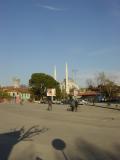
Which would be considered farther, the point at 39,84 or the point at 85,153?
the point at 39,84

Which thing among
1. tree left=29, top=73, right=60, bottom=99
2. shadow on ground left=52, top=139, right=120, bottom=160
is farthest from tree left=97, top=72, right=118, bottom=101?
shadow on ground left=52, top=139, right=120, bottom=160

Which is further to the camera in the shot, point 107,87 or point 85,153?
point 107,87

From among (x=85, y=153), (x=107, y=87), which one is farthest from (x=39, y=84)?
(x=85, y=153)

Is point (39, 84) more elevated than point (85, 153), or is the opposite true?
point (39, 84)

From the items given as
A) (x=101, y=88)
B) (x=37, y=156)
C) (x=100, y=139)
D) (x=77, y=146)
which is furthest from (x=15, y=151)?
(x=101, y=88)

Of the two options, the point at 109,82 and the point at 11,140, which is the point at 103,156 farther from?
the point at 109,82

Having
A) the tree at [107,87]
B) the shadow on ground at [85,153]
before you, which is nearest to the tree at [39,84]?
the tree at [107,87]

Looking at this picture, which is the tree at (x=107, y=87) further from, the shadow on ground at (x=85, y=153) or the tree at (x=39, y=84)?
the shadow on ground at (x=85, y=153)

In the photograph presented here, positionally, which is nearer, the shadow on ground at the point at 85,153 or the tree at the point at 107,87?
the shadow on ground at the point at 85,153

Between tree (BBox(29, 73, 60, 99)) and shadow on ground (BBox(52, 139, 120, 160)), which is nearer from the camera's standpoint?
shadow on ground (BBox(52, 139, 120, 160))

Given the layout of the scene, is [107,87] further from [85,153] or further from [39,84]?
[85,153]

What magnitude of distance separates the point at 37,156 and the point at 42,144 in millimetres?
3042

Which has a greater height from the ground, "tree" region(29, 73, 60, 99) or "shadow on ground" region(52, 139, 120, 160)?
"tree" region(29, 73, 60, 99)

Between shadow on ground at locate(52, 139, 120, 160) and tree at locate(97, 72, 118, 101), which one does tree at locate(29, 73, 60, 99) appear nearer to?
tree at locate(97, 72, 118, 101)
